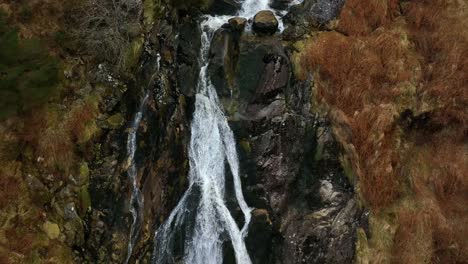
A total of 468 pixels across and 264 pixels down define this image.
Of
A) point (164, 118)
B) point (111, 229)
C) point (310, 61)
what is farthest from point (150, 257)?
point (310, 61)

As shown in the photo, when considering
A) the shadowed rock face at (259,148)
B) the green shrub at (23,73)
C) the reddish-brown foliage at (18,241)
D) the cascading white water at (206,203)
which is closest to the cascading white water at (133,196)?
the shadowed rock face at (259,148)

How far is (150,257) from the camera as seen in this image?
16234mm

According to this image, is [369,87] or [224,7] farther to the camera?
[224,7]

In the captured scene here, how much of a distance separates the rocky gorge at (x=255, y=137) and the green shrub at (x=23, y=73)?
0.43m

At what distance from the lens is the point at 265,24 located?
65.6 feet

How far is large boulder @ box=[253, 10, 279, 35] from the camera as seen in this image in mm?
20000

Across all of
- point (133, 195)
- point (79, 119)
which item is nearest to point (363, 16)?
point (133, 195)

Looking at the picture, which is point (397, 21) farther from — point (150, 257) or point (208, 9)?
point (150, 257)

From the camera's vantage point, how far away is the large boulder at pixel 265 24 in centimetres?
2000

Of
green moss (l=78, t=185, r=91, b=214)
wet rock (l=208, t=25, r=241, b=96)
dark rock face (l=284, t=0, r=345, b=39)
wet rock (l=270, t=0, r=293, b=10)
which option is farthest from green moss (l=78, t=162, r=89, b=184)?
wet rock (l=270, t=0, r=293, b=10)

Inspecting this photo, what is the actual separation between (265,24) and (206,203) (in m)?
8.45

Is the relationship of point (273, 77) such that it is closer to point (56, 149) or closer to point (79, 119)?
point (79, 119)

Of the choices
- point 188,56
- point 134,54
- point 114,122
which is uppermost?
point 134,54

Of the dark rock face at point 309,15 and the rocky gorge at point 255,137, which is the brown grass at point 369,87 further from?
the dark rock face at point 309,15
